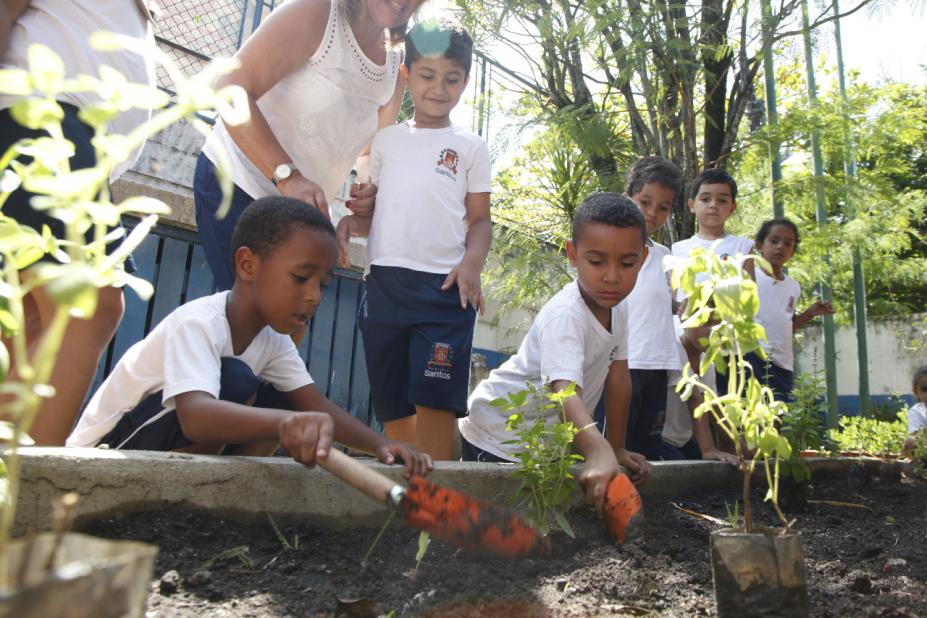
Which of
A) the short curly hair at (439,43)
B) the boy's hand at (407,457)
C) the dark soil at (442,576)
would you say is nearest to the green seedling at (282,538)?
Result: the dark soil at (442,576)

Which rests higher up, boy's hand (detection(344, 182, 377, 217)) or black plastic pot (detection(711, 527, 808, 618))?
boy's hand (detection(344, 182, 377, 217))

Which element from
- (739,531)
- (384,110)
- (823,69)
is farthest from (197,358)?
(823,69)

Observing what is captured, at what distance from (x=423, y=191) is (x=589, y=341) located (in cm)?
95

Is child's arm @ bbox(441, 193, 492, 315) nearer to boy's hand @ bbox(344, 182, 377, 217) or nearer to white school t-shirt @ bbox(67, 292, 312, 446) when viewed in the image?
boy's hand @ bbox(344, 182, 377, 217)

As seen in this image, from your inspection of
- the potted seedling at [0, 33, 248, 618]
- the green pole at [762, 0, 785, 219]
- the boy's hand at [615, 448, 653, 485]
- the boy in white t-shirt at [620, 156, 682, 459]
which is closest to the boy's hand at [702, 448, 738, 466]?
the boy in white t-shirt at [620, 156, 682, 459]

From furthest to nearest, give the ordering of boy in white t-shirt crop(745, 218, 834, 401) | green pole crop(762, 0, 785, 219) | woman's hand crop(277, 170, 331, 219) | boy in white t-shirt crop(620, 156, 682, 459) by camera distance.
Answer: boy in white t-shirt crop(745, 218, 834, 401), green pole crop(762, 0, 785, 219), boy in white t-shirt crop(620, 156, 682, 459), woman's hand crop(277, 170, 331, 219)

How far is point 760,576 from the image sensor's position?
1359mm

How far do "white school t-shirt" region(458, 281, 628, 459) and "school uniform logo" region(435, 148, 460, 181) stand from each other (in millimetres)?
723

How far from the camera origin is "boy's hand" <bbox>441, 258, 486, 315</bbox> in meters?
2.97

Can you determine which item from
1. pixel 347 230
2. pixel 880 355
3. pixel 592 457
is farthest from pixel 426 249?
pixel 880 355

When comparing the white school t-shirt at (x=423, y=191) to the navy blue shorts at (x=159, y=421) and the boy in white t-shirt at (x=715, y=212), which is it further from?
the boy in white t-shirt at (x=715, y=212)

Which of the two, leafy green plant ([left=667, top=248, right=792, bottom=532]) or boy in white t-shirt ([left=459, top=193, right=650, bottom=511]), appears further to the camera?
boy in white t-shirt ([left=459, top=193, right=650, bottom=511])

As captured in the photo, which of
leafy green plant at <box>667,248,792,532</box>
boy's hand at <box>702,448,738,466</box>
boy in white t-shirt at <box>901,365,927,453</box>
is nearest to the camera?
leafy green plant at <box>667,248,792,532</box>

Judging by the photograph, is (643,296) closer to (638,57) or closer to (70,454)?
(638,57)
